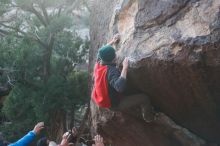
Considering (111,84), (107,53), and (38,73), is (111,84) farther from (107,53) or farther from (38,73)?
(38,73)

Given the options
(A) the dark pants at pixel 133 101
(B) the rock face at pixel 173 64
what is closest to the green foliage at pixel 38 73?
(B) the rock face at pixel 173 64

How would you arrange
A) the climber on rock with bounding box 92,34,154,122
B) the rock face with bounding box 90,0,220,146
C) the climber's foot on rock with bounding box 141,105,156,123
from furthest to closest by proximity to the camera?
the climber's foot on rock with bounding box 141,105,156,123, the climber on rock with bounding box 92,34,154,122, the rock face with bounding box 90,0,220,146

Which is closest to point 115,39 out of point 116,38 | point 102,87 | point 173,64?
point 116,38

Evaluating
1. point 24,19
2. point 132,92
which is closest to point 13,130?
point 24,19

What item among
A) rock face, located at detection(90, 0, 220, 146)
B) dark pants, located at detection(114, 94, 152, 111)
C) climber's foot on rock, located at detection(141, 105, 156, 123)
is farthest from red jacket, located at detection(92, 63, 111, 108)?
climber's foot on rock, located at detection(141, 105, 156, 123)

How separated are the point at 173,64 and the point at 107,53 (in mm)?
1167

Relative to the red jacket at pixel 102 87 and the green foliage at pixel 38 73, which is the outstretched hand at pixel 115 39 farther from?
the green foliage at pixel 38 73

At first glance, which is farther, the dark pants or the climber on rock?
the dark pants

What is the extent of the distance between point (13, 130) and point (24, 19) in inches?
136

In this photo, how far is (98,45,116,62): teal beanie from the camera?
6641 millimetres

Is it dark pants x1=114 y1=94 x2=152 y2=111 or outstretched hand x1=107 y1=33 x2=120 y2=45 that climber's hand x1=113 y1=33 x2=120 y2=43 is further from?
dark pants x1=114 y1=94 x2=152 y2=111

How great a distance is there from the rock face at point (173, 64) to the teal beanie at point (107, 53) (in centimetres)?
43

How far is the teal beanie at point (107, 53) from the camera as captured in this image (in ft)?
21.8

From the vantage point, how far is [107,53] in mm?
6695
